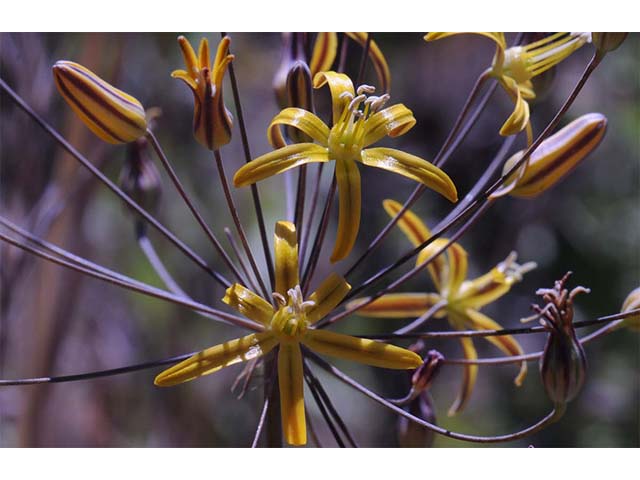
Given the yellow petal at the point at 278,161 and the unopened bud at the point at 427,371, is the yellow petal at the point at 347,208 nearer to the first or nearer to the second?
the yellow petal at the point at 278,161

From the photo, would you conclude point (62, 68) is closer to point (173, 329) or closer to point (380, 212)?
point (173, 329)

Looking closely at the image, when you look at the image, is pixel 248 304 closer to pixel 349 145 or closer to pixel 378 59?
pixel 349 145

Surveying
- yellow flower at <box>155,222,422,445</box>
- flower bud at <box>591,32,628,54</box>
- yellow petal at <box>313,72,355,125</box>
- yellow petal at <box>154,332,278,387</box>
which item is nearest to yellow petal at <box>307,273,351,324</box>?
yellow flower at <box>155,222,422,445</box>

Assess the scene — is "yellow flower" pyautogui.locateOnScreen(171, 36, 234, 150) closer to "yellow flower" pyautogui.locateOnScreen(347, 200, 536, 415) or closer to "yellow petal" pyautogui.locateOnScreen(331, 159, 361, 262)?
"yellow petal" pyautogui.locateOnScreen(331, 159, 361, 262)

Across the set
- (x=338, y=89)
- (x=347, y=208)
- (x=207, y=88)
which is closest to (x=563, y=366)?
(x=347, y=208)

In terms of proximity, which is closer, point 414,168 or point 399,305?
point 414,168

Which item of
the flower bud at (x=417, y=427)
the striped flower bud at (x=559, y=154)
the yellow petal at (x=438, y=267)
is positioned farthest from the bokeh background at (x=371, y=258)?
the striped flower bud at (x=559, y=154)
